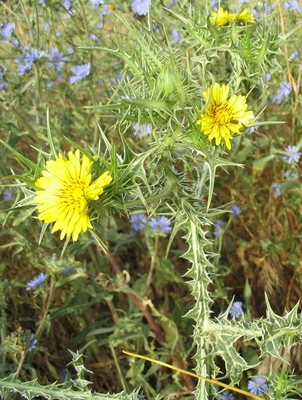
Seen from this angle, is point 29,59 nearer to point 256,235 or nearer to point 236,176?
point 236,176

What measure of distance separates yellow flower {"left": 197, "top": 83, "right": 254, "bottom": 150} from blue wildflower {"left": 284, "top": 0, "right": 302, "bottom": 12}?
130 centimetres

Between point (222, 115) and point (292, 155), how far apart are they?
3.33 ft

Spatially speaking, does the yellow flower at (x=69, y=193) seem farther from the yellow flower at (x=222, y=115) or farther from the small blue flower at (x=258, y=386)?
the small blue flower at (x=258, y=386)

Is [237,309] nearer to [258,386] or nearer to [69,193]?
[258,386]

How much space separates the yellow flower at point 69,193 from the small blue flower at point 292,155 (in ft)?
3.98

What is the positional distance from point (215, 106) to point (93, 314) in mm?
1064

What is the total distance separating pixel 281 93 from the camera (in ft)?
7.36

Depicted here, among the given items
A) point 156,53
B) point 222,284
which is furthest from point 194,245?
point 222,284

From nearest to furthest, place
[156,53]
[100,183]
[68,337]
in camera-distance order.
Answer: [100,183] → [156,53] → [68,337]

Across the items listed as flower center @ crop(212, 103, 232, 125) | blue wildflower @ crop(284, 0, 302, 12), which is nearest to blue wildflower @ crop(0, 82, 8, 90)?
flower center @ crop(212, 103, 232, 125)

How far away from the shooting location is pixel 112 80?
2.46 meters

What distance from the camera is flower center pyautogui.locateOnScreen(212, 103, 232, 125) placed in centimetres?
108

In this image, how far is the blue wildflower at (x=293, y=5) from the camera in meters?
2.24

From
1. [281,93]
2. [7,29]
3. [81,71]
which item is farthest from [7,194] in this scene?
[281,93]
